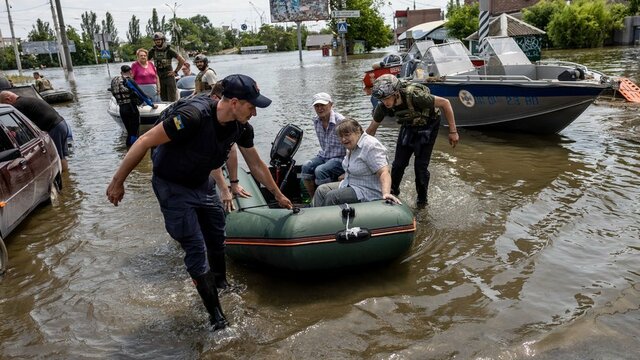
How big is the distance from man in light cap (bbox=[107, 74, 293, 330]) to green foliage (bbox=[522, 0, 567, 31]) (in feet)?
149

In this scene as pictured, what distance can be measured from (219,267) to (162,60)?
333 inches

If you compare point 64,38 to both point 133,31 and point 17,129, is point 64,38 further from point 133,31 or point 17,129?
point 133,31

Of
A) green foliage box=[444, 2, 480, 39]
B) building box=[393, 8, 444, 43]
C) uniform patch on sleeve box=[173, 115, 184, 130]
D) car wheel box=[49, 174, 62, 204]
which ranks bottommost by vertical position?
car wheel box=[49, 174, 62, 204]

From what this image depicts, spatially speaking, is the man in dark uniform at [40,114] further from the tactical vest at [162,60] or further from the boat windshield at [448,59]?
the boat windshield at [448,59]

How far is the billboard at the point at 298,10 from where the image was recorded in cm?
5578

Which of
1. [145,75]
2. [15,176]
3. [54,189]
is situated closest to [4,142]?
[15,176]

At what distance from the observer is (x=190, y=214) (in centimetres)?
348

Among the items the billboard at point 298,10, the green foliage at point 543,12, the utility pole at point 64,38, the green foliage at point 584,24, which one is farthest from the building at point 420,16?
the utility pole at point 64,38

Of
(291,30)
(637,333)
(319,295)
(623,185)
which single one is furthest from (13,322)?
(291,30)

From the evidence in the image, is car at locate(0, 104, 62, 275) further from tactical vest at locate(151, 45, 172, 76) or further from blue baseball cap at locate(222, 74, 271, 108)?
tactical vest at locate(151, 45, 172, 76)

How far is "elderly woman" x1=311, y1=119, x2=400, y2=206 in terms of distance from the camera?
469cm

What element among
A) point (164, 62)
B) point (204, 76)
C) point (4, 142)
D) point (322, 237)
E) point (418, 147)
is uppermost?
point (164, 62)

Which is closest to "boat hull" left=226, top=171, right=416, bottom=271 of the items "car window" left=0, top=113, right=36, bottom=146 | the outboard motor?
the outboard motor

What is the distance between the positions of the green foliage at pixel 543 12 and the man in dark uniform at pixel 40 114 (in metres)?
43.0
